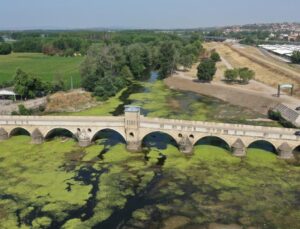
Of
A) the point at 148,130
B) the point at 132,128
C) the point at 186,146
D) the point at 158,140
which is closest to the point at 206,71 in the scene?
the point at 158,140

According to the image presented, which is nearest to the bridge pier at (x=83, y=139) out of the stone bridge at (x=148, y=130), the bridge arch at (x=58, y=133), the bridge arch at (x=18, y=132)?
the stone bridge at (x=148, y=130)

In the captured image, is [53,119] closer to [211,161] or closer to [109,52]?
[211,161]

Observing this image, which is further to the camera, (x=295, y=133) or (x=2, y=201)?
(x=295, y=133)

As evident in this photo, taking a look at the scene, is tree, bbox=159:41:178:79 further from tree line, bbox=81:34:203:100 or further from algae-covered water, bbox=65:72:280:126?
algae-covered water, bbox=65:72:280:126

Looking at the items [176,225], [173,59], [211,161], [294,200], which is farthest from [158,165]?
[173,59]

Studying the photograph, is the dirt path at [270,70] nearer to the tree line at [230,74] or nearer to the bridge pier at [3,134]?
the tree line at [230,74]

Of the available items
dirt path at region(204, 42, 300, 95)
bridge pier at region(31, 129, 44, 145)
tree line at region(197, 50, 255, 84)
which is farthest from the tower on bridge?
tree line at region(197, 50, 255, 84)
